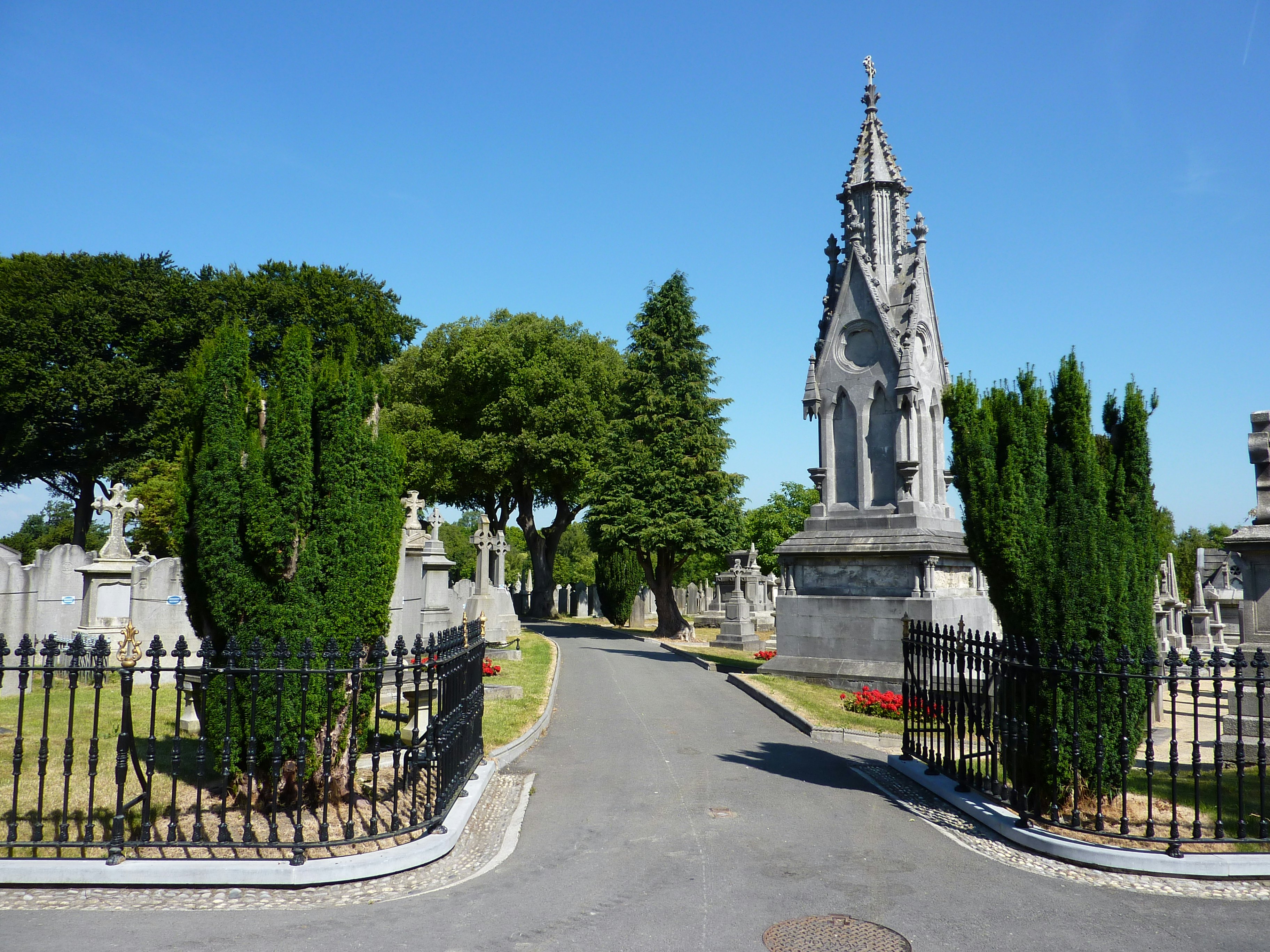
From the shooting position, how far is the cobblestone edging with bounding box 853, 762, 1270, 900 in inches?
235

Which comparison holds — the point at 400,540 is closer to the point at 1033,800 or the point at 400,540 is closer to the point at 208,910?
the point at 208,910

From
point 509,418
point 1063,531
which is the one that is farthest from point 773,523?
point 1063,531

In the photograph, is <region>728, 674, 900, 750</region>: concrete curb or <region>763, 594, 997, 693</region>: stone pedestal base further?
<region>763, 594, 997, 693</region>: stone pedestal base

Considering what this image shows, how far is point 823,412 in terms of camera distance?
17.3 m

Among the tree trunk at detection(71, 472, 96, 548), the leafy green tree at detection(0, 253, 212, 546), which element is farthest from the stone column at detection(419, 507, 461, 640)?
the tree trunk at detection(71, 472, 96, 548)

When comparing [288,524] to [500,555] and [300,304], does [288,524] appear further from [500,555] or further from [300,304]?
[300,304]

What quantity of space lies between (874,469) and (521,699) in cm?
822

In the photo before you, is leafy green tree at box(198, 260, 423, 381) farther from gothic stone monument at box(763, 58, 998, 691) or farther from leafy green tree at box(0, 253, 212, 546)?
gothic stone monument at box(763, 58, 998, 691)

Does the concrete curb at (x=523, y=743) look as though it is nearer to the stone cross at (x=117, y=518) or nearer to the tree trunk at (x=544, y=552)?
the stone cross at (x=117, y=518)

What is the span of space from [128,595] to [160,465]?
66.2 ft

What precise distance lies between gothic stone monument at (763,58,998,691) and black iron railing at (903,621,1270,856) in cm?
623

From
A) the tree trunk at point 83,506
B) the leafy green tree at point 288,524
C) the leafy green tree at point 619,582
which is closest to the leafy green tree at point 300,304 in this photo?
the tree trunk at point 83,506

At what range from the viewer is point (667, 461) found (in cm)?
3094

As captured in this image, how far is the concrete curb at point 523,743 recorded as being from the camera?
10.1 metres
